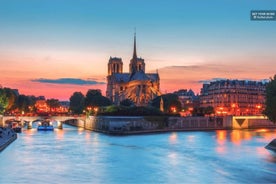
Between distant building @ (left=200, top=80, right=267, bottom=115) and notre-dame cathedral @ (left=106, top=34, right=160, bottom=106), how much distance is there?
15.9 m

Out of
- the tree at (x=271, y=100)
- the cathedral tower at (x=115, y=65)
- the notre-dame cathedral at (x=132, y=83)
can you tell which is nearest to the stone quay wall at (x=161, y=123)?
the notre-dame cathedral at (x=132, y=83)

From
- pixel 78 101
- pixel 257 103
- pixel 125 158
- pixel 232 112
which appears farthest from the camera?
pixel 78 101

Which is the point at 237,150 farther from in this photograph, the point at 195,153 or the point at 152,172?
the point at 152,172

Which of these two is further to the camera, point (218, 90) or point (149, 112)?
point (218, 90)

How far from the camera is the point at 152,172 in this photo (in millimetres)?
32812

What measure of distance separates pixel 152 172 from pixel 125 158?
27.6 ft

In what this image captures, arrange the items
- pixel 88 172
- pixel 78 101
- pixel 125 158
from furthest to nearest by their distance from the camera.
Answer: pixel 78 101 < pixel 125 158 < pixel 88 172

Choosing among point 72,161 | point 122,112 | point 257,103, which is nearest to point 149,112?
point 122,112

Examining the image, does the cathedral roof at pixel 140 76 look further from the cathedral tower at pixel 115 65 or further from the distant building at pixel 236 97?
the distant building at pixel 236 97

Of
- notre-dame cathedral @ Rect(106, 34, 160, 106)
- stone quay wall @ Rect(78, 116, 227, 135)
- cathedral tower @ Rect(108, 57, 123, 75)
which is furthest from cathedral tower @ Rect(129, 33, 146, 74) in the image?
stone quay wall @ Rect(78, 116, 227, 135)

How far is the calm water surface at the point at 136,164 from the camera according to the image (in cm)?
3019

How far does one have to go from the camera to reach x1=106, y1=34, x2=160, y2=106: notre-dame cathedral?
118500 mm

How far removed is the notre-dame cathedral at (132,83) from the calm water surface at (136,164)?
67113 mm

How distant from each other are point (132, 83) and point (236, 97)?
2800 cm
